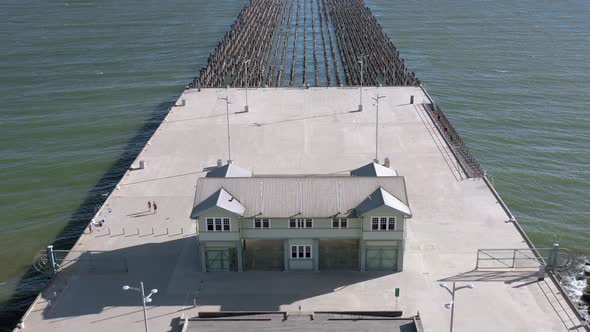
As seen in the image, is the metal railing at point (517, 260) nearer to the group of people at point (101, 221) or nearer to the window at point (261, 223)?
the window at point (261, 223)

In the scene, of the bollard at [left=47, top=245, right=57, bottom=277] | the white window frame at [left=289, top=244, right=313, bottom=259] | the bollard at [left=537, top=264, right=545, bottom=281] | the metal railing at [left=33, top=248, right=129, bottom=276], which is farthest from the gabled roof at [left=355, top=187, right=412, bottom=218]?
the bollard at [left=47, top=245, right=57, bottom=277]

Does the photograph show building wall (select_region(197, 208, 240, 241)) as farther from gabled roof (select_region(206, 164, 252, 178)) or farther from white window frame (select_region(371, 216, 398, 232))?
white window frame (select_region(371, 216, 398, 232))

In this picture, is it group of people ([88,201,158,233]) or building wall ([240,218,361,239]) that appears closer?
building wall ([240,218,361,239])

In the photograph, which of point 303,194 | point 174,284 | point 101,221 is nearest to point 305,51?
point 101,221

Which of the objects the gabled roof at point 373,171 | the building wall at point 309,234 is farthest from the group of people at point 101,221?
the gabled roof at point 373,171

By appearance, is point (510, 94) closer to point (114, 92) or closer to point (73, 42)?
point (114, 92)
